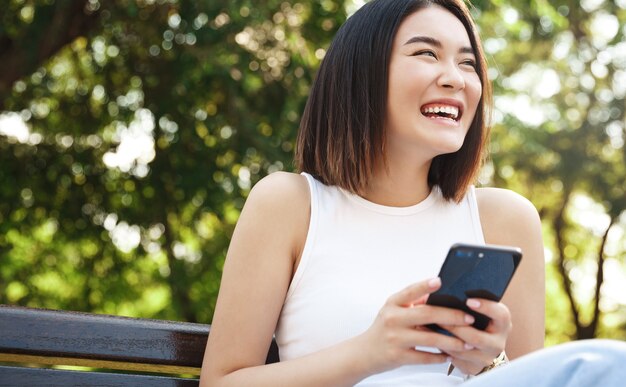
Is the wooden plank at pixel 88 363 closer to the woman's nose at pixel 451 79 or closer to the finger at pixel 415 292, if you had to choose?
the finger at pixel 415 292

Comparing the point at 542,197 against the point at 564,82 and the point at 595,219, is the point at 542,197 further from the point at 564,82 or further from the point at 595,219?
the point at 564,82

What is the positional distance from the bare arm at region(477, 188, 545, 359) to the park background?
6.61 ft

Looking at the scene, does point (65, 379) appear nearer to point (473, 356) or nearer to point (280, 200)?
point (280, 200)

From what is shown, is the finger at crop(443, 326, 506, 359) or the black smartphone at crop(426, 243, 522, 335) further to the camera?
Result: the finger at crop(443, 326, 506, 359)

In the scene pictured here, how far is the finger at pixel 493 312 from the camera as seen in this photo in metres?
1.85

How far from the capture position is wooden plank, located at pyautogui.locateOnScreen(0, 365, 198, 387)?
2.26 meters

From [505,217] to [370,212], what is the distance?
17.0 inches

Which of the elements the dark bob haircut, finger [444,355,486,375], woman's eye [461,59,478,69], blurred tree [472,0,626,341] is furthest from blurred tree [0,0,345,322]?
blurred tree [472,0,626,341]

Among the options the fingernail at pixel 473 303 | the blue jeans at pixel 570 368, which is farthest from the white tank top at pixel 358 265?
the blue jeans at pixel 570 368

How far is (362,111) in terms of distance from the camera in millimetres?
2555

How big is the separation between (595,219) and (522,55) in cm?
333

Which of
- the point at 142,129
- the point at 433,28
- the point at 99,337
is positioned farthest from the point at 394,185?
the point at 142,129

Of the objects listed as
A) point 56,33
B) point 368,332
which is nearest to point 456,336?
point 368,332

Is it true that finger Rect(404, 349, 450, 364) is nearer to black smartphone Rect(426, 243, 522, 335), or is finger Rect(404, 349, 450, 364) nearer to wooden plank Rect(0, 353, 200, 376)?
black smartphone Rect(426, 243, 522, 335)
